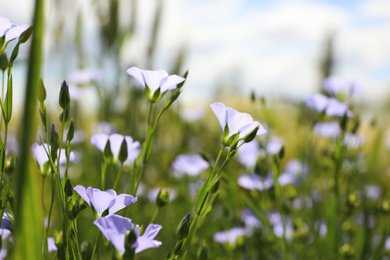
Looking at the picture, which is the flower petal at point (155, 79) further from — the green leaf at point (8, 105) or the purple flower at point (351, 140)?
the purple flower at point (351, 140)

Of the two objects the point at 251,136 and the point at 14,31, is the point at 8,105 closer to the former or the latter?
the point at 14,31

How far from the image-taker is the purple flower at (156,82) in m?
0.55

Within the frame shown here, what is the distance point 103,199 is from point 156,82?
0.17 meters

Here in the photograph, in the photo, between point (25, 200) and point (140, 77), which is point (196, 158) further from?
point (25, 200)

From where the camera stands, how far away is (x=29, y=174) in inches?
11.7

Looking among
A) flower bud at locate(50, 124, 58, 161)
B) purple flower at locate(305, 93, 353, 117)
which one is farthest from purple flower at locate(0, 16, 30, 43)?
purple flower at locate(305, 93, 353, 117)

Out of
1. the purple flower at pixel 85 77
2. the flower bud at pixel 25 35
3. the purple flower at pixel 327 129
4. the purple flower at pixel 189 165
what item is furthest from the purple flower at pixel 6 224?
the purple flower at pixel 327 129

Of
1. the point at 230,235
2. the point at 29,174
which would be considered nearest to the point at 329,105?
the point at 230,235

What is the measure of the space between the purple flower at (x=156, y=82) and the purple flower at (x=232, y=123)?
0.06m

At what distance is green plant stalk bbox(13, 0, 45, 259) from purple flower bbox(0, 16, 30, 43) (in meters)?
0.21

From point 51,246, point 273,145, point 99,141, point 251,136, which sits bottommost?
point 273,145

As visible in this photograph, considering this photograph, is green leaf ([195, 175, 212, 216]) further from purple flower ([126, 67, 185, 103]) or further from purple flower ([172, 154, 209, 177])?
purple flower ([172, 154, 209, 177])

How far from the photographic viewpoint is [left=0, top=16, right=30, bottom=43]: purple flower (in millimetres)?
487

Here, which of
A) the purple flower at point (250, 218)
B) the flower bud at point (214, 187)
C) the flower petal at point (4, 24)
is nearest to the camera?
the flower petal at point (4, 24)
